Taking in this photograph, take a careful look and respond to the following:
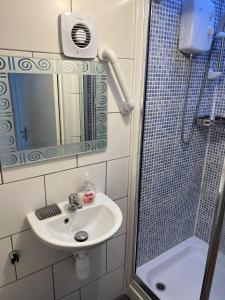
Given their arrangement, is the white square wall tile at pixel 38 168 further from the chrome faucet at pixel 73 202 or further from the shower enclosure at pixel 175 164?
the shower enclosure at pixel 175 164

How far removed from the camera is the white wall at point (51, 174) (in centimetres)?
90

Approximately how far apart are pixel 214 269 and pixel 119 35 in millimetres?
1178

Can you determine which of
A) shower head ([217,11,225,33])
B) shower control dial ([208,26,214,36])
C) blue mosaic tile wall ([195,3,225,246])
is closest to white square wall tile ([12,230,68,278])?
blue mosaic tile wall ([195,3,225,246])

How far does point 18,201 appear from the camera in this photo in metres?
1.04

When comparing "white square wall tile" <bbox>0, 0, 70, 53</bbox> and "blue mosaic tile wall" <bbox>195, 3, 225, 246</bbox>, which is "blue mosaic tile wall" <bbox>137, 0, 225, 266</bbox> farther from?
"white square wall tile" <bbox>0, 0, 70, 53</bbox>

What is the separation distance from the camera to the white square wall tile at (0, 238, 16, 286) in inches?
41.3

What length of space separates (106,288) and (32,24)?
5.32 feet

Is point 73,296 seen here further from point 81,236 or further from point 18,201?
point 18,201

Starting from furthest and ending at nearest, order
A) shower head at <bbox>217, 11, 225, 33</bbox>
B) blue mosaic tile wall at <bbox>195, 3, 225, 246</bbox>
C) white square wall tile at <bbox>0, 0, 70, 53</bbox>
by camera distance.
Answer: blue mosaic tile wall at <bbox>195, 3, 225, 246</bbox> < shower head at <bbox>217, 11, 225, 33</bbox> < white square wall tile at <bbox>0, 0, 70, 53</bbox>

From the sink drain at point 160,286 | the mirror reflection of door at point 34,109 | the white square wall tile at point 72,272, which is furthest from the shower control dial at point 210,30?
the sink drain at point 160,286

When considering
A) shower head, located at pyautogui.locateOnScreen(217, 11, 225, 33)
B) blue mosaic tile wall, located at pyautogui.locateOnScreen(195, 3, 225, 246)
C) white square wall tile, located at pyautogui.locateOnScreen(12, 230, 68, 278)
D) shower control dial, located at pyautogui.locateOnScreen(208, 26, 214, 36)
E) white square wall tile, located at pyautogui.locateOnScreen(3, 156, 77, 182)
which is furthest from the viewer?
blue mosaic tile wall, located at pyautogui.locateOnScreen(195, 3, 225, 246)

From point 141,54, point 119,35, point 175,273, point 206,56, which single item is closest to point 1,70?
point 119,35

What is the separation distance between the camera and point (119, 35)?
3.69 ft

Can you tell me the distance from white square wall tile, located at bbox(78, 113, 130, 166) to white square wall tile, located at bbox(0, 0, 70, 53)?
0.46m
